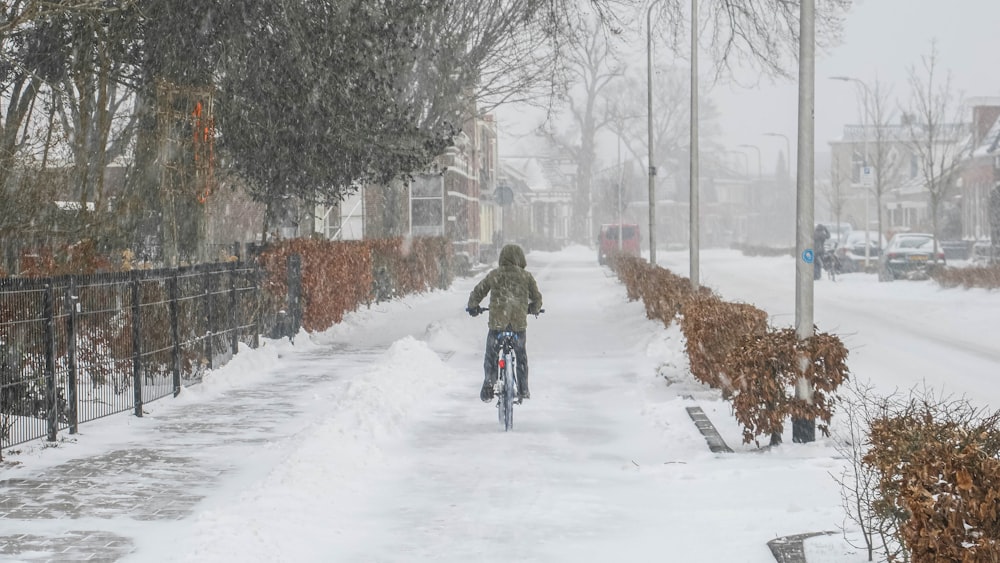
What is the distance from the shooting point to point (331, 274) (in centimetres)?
2275

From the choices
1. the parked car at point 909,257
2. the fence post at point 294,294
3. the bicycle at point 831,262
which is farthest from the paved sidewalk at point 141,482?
the bicycle at point 831,262

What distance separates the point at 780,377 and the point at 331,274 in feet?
43.0

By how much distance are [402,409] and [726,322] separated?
10.9 feet

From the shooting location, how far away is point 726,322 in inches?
523

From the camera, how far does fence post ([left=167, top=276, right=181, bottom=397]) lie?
14.5 m

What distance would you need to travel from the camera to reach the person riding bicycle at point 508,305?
507 inches

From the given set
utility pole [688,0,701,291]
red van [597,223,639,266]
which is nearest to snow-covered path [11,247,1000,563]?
utility pole [688,0,701,291]

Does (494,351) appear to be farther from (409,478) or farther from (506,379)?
(409,478)

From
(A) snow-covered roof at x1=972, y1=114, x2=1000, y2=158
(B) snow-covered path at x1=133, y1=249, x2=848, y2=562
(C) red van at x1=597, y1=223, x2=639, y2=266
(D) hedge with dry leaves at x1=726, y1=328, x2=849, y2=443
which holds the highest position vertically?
(A) snow-covered roof at x1=972, y1=114, x2=1000, y2=158

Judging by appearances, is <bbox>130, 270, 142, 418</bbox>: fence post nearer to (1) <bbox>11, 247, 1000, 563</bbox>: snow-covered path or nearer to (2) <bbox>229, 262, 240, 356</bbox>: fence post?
(1) <bbox>11, 247, 1000, 563</bbox>: snow-covered path

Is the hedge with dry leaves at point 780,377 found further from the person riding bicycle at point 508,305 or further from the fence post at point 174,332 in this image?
the fence post at point 174,332

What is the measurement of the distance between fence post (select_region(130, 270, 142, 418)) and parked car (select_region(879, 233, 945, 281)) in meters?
33.1

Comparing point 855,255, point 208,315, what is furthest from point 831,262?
point 208,315

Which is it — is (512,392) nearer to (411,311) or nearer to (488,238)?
(411,311)
